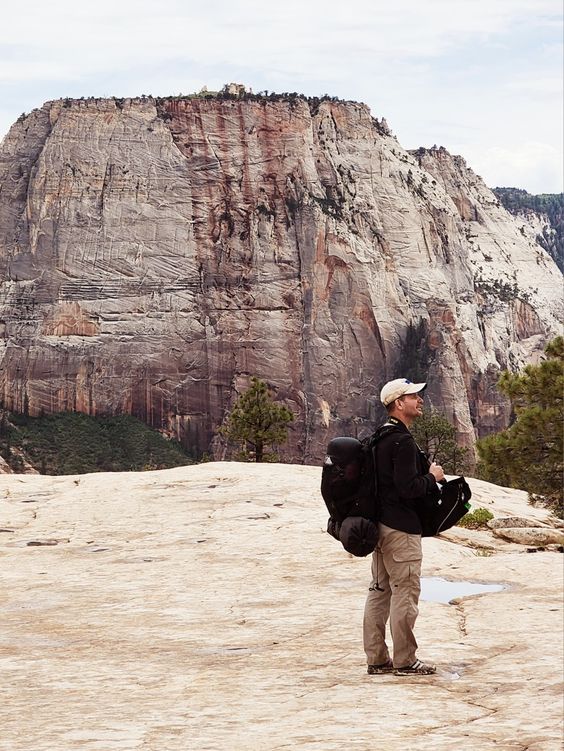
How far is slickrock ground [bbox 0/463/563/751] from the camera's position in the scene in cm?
782

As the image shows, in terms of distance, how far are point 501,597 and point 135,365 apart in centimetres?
15531

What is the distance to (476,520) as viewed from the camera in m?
22.3

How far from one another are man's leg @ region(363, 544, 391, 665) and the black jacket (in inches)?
13.8

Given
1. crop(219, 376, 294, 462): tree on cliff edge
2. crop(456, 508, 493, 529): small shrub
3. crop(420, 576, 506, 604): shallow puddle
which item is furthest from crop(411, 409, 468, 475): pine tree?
crop(420, 576, 506, 604): shallow puddle

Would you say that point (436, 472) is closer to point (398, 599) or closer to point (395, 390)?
point (395, 390)

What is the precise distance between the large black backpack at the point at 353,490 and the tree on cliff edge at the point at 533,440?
14136 mm

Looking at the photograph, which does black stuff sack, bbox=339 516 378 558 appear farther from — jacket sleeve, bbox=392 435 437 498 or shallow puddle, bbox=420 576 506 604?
shallow puddle, bbox=420 576 506 604

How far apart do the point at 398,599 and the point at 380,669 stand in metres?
0.64

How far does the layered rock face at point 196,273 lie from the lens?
6501 inches

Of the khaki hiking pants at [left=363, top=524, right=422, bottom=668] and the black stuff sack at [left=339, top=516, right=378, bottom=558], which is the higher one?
the black stuff sack at [left=339, top=516, right=378, bottom=558]

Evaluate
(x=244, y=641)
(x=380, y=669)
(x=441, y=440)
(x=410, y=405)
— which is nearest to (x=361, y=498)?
(x=410, y=405)

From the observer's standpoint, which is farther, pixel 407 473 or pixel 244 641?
pixel 244 641

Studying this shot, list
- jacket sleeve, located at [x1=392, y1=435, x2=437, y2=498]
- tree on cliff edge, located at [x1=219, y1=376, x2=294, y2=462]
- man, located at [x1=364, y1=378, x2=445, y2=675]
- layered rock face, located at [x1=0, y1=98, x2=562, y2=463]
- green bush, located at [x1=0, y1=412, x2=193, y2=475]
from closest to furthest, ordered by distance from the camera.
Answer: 1. jacket sleeve, located at [x1=392, y1=435, x2=437, y2=498]
2. man, located at [x1=364, y1=378, x2=445, y2=675]
3. tree on cliff edge, located at [x1=219, y1=376, x2=294, y2=462]
4. green bush, located at [x1=0, y1=412, x2=193, y2=475]
5. layered rock face, located at [x1=0, y1=98, x2=562, y2=463]

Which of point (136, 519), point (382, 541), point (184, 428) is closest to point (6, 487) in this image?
point (136, 519)
